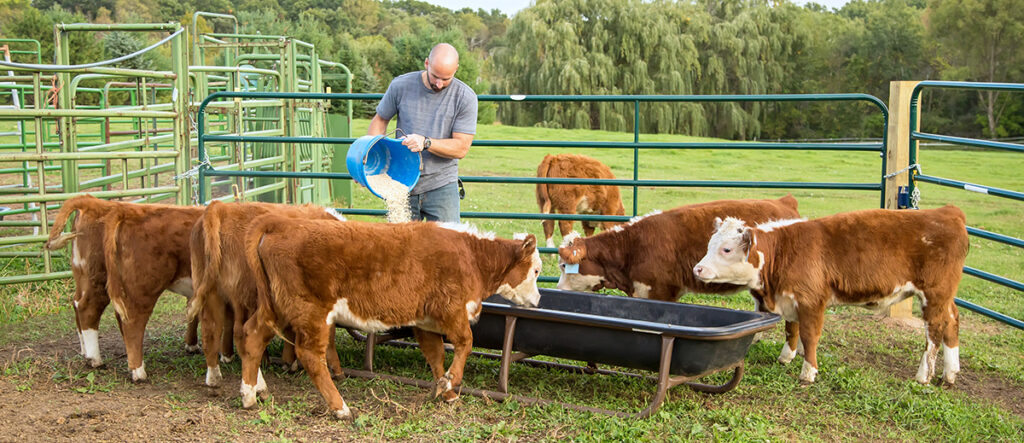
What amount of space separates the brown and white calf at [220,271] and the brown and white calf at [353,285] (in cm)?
24

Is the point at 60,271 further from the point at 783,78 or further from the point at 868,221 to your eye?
the point at 783,78

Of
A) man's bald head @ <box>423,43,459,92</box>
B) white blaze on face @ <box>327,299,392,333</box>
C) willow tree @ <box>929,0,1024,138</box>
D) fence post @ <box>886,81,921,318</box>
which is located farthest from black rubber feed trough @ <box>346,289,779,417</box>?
willow tree @ <box>929,0,1024,138</box>

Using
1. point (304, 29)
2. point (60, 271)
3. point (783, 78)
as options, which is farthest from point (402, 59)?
point (60, 271)

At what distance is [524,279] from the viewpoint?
16.6ft

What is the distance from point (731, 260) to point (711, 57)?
2858 cm

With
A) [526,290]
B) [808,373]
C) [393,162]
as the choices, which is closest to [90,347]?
[393,162]

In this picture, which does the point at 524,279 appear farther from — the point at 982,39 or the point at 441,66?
the point at 982,39

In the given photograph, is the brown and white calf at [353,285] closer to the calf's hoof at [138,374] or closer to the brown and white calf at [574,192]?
the calf's hoof at [138,374]

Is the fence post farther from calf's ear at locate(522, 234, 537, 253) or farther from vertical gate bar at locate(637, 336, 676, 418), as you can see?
calf's ear at locate(522, 234, 537, 253)

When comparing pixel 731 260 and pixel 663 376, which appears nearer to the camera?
pixel 663 376

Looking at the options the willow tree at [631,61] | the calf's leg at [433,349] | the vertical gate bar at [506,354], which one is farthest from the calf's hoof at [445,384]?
the willow tree at [631,61]

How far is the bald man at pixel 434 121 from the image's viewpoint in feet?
18.0

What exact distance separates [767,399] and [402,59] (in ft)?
111

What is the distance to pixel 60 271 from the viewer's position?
7.42 meters
